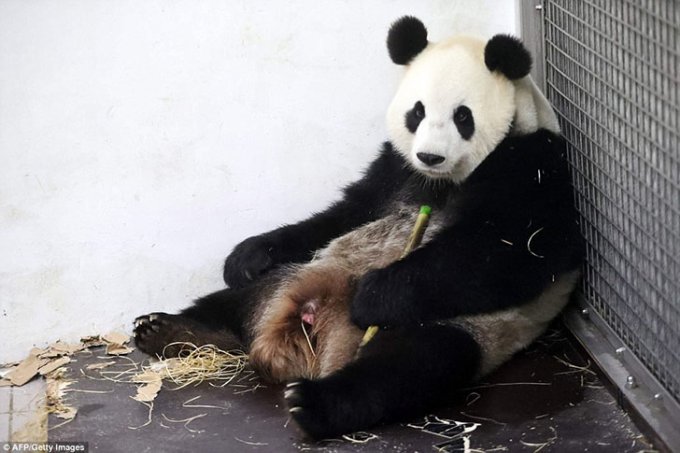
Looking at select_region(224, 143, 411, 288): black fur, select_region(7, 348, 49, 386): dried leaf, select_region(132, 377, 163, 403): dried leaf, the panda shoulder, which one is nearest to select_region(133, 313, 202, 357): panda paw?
select_region(132, 377, 163, 403): dried leaf

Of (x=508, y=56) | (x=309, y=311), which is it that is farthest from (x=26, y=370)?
(x=508, y=56)

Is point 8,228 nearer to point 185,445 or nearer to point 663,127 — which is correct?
point 185,445

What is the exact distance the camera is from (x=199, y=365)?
16.5 feet

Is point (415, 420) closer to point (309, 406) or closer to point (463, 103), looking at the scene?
point (309, 406)

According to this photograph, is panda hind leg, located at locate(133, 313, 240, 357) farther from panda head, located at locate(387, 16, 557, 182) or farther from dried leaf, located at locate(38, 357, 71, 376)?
panda head, located at locate(387, 16, 557, 182)

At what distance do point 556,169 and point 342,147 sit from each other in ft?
3.98

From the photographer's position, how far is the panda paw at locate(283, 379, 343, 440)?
413 centimetres

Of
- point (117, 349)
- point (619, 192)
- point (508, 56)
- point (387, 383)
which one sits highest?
point (508, 56)

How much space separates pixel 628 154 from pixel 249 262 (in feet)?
5.91

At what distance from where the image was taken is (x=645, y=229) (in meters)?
4.17

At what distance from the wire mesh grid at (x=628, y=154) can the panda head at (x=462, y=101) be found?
250mm

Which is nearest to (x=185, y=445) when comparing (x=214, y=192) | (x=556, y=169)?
(x=214, y=192)

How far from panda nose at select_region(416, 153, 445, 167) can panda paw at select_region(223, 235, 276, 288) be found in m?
0.99

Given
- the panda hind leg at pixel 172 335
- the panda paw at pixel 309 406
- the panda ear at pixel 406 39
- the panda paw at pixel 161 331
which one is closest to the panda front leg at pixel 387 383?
the panda paw at pixel 309 406
